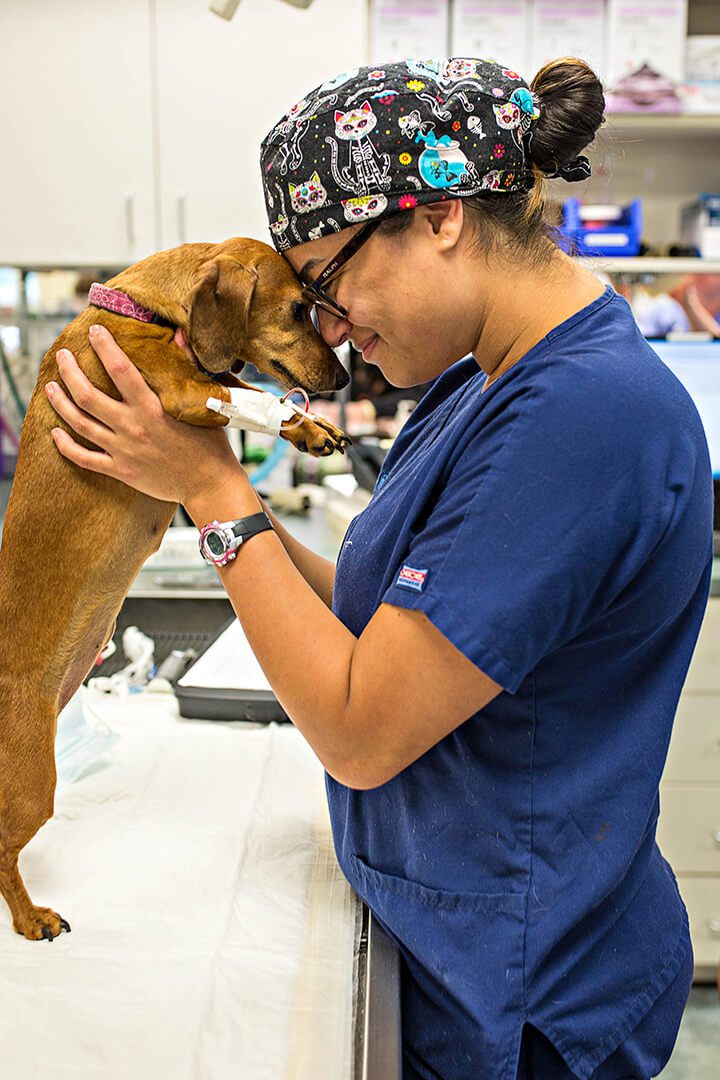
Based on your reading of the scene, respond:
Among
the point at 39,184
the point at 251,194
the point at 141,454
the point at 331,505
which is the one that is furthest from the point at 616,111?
the point at 141,454

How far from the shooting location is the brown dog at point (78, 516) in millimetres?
997

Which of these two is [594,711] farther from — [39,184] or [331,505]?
[39,184]

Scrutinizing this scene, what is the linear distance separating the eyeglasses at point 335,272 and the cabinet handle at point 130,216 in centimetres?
206

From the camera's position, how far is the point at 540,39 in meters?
2.70

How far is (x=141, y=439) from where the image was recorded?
0.90m

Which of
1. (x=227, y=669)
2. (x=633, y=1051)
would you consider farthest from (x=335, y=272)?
(x=227, y=669)

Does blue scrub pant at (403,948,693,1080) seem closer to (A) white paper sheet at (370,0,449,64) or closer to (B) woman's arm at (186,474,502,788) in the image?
(B) woman's arm at (186,474,502,788)

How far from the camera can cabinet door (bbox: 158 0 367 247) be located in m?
2.71

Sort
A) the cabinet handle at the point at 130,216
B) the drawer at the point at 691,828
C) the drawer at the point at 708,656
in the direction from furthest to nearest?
the cabinet handle at the point at 130,216 → the drawer at the point at 691,828 → the drawer at the point at 708,656

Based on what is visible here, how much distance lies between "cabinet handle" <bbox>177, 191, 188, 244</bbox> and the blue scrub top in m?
2.20

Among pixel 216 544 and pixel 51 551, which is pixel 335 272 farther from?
pixel 51 551

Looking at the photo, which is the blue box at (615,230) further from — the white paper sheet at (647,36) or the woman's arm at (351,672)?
the woman's arm at (351,672)

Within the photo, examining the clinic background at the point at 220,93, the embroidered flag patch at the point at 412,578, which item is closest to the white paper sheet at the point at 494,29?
the clinic background at the point at 220,93

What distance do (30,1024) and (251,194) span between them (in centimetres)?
247
